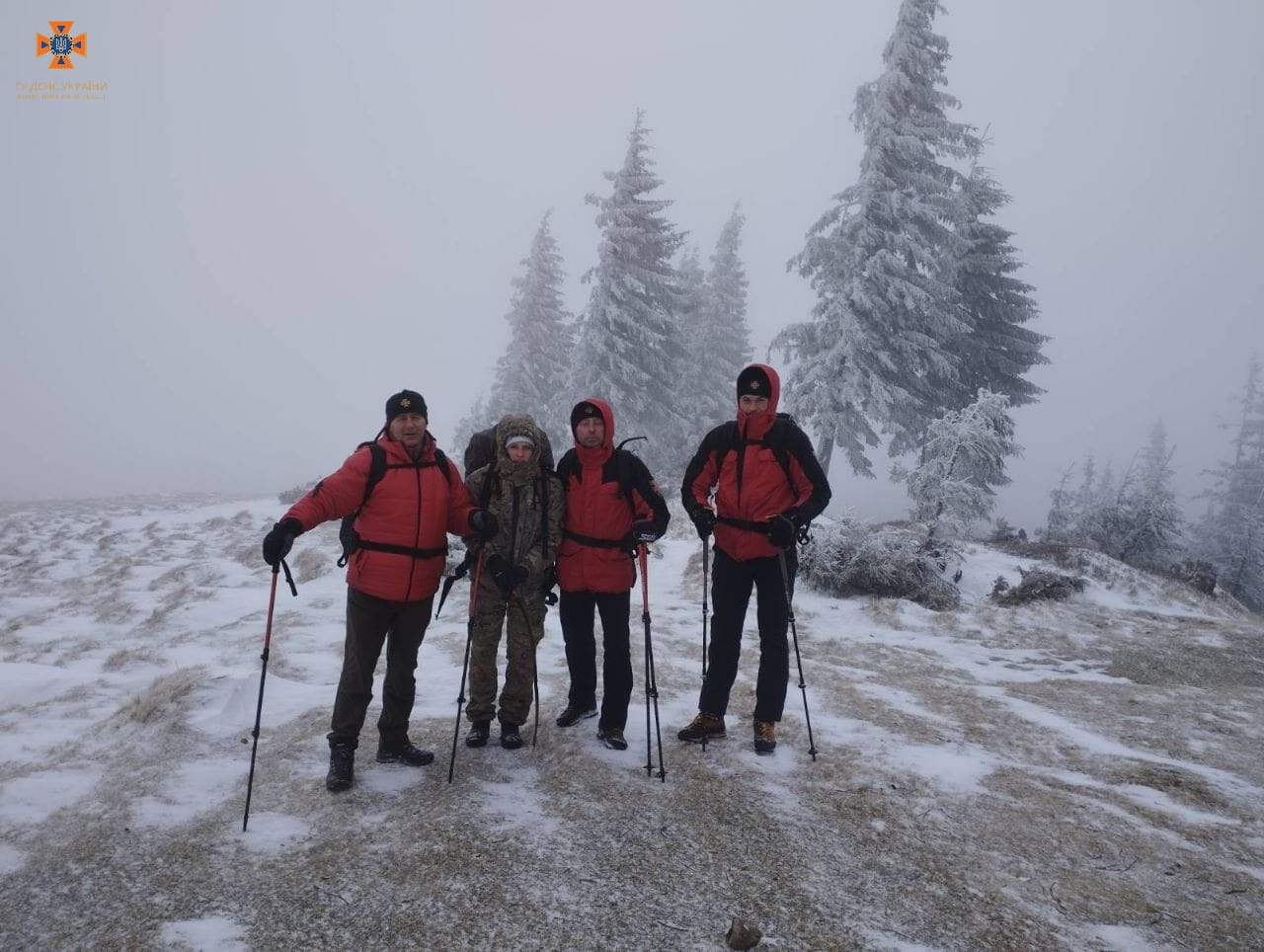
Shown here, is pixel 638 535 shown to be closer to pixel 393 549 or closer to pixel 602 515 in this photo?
pixel 602 515

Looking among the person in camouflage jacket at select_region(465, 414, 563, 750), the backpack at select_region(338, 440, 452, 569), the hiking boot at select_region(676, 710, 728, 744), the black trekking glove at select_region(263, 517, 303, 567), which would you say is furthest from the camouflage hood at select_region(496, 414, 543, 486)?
the hiking boot at select_region(676, 710, 728, 744)

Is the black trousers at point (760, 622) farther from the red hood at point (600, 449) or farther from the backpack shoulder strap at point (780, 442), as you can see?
the red hood at point (600, 449)

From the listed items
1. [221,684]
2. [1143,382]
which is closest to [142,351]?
[221,684]

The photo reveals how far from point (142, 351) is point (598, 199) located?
12965 centimetres

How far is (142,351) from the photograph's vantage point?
386 ft

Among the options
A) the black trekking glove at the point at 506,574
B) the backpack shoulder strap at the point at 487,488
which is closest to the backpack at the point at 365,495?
the backpack shoulder strap at the point at 487,488

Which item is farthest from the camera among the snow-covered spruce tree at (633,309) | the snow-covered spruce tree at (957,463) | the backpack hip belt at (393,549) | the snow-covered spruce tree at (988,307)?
the snow-covered spruce tree at (633,309)

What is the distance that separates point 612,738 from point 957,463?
37.4ft

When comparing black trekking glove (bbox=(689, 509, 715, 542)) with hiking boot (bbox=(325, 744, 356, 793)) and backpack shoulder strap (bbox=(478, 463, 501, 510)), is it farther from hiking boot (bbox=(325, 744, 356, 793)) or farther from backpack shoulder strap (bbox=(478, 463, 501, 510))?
hiking boot (bbox=(325, 744, 356, 793))

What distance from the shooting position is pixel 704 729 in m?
5.58

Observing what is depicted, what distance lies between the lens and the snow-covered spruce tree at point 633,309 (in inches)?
897

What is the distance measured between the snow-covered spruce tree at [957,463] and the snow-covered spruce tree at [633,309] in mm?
10777

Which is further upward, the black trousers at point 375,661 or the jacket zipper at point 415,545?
the jacket zipper at point 415,545

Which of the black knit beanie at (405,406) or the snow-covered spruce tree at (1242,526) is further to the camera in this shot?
the snow-covered spruce tree at (1242,526)
